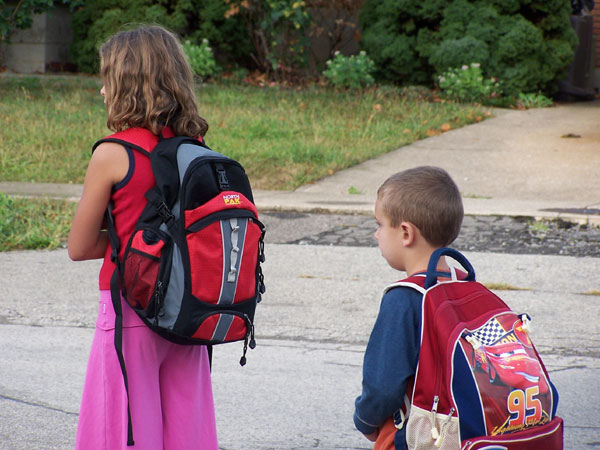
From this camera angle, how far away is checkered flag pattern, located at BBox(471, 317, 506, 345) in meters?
2.02

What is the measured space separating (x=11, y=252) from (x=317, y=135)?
17.4 feet

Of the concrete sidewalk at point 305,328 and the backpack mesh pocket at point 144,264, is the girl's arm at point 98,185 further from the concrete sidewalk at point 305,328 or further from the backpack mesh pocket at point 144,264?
the concrete sidewalk at point 305,328

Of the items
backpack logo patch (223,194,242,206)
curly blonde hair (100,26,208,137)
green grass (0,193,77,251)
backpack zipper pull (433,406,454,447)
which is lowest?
→ green grass (0,193,77,251)

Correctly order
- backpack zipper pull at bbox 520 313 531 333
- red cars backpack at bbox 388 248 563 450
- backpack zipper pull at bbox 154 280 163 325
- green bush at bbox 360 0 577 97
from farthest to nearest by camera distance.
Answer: green bush at bbox 360 0 577 97, backpack zipper pull at bbox 154 280 163 325, backpack zipper pull at bbox 520 313 531 333, red cars backpack at bbox 388 248 563 450

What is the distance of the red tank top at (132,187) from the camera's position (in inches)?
96.0

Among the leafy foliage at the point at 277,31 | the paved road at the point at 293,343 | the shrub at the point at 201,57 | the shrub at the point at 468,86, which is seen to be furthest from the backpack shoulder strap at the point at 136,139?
the shrub at the point at 201,57

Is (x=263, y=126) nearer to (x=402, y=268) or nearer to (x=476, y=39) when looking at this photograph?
(x=476, y=39)

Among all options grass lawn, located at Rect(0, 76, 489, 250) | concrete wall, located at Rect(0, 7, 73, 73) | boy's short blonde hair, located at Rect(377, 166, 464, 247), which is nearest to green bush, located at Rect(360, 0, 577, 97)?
grass lawn, located at Rect(0, 76, 489, 250)

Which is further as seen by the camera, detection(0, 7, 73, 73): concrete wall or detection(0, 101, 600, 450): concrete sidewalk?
detection(0, 7, 73, 73): concrete wall

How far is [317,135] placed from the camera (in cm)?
1160

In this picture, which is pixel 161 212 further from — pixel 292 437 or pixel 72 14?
pixel 72 14

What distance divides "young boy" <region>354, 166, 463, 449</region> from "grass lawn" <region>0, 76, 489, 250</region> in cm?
568

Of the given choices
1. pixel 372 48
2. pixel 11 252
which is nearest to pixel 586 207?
pixel 11 252

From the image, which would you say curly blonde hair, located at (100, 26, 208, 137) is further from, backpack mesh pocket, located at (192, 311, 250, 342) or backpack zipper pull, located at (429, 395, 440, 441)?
backpack zipper pull, located at (429, 395, 440, 441)
